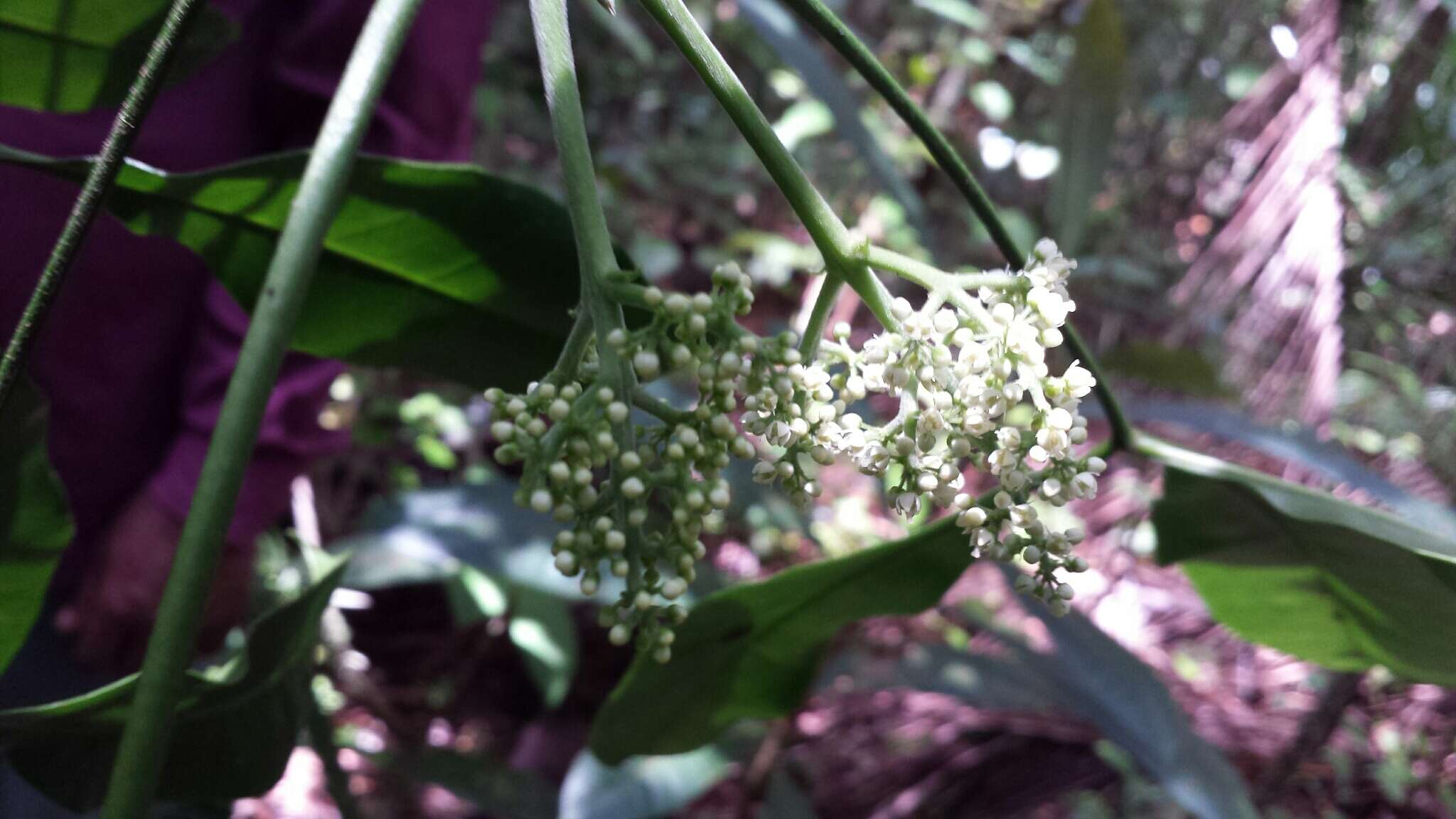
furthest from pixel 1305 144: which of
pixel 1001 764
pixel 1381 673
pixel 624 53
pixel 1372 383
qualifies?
pixel 624 53

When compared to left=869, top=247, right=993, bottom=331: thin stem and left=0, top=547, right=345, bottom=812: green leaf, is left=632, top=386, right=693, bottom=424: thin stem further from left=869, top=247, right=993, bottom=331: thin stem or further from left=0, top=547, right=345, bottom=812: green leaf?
left=0, top=547, right=345, bottom=812: green leaf

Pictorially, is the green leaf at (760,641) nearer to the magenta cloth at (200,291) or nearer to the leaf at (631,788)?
the leaf at (631,788)

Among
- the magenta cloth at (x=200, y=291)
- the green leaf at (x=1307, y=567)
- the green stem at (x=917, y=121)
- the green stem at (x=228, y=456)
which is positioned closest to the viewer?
the green stem at (x=228, y=456)

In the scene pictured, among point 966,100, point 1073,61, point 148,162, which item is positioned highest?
point 966,100

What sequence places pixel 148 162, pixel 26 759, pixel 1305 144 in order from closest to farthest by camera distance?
pixel 26 759, pixel 148 162, pixel 1305 144

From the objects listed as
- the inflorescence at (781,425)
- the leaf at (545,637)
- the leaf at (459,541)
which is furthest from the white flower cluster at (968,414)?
the leaf at (545,637)

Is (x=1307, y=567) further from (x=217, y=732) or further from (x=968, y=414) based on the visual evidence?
(x=217, y=732)

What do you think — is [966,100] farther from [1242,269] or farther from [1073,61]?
[1242,269]
